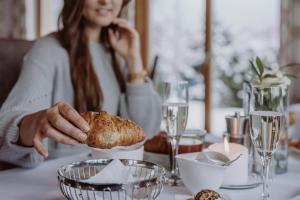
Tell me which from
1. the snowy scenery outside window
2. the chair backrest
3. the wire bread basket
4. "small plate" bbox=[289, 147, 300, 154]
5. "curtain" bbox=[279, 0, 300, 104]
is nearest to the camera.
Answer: the wire bread basket

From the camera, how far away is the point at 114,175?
922 millimetres

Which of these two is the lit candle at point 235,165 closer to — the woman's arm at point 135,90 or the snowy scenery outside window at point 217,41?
the woman's arm at point 135,90

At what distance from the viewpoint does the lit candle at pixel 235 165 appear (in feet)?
3.51

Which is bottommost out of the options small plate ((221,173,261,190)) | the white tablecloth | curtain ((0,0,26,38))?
the white tablecloth

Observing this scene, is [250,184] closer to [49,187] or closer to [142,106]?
[49,187]

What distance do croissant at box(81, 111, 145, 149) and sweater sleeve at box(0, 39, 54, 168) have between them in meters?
0.25

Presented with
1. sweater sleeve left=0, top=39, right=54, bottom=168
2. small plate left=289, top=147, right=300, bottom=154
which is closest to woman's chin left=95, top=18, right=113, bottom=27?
sweater sleeve left=0, top=39, right=54, bottom=168

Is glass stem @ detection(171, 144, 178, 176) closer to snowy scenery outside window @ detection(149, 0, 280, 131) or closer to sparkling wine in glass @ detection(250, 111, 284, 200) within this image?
sparkling wine in glass @ detection(250, 111, 284, 200)

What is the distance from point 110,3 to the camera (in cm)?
183

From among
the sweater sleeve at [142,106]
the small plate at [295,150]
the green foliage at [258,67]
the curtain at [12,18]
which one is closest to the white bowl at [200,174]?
the green foliage at [258,67]

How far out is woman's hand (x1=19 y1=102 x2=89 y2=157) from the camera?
3.43 ft

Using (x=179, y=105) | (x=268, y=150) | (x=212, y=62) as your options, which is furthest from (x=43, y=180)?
(x=212, y=62)

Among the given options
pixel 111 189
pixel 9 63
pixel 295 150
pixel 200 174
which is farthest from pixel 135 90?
pixel 111 189

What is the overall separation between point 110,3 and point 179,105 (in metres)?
0.80
